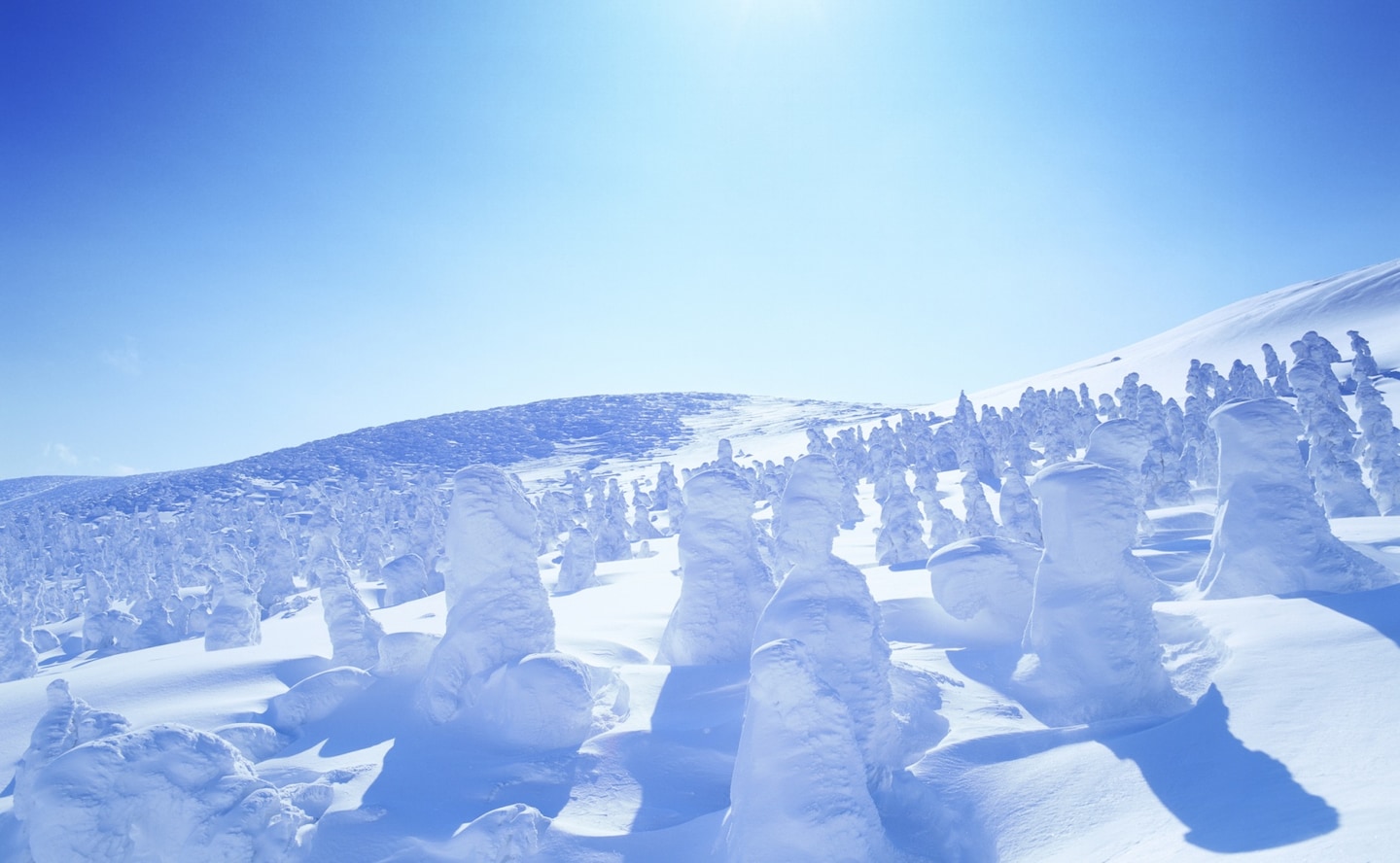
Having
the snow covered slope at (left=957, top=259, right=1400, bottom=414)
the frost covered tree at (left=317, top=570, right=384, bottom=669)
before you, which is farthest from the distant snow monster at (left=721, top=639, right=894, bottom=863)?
the snow covered slope at (left=957, top=259, right=1400, bottom=414)

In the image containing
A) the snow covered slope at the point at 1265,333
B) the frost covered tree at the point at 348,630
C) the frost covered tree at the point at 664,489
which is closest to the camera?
the frost covered tree at the point at 348,630

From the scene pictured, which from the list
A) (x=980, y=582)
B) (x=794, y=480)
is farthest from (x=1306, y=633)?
(x=794, y=480)

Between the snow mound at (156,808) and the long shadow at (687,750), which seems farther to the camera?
the long shadow at (687,750)

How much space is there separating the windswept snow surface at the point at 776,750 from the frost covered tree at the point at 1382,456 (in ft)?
37.2

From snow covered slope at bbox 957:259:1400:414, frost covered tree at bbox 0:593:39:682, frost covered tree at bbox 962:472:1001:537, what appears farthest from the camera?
snow covered slope at bbox 957:259:1400:414

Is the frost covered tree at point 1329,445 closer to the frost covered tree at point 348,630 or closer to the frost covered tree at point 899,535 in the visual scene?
the frost covered tree at point 899,535

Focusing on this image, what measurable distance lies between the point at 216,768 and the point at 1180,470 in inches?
1225

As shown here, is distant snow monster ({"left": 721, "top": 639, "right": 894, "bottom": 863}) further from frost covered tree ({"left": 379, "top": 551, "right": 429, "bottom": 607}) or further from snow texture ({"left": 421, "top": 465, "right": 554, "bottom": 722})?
frost covered tree ({"left": 379, "top": 551, "right": 429, "bottom": 607})

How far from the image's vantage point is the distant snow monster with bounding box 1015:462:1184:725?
30.5ft

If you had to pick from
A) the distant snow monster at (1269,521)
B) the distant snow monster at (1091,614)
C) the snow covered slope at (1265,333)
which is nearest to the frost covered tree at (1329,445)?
the distant snow monster at (1269,521)

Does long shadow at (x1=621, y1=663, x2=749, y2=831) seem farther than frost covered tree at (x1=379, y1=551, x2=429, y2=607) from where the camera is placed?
No

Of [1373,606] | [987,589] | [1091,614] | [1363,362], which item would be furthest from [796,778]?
[1363,362]

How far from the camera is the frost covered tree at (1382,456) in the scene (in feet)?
74.4

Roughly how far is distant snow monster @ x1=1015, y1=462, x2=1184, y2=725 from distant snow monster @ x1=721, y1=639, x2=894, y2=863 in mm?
3640
